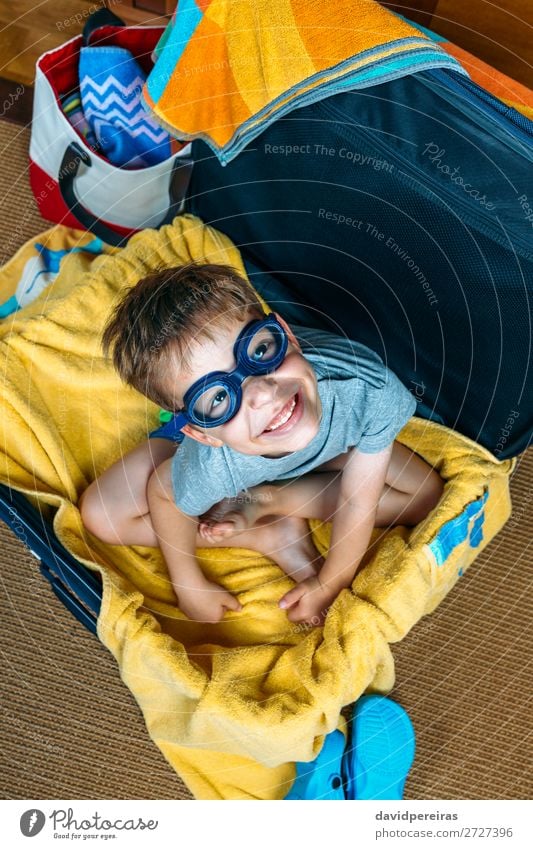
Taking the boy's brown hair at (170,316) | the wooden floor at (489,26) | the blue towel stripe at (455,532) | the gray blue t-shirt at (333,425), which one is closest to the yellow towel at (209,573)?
the blue towel stripe at (455,532)

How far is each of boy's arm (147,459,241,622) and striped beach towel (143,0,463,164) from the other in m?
0.38

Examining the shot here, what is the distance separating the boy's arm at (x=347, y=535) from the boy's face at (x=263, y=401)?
118 millimetres

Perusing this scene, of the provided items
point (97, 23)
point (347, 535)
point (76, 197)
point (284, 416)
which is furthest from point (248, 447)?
point (97, 23)

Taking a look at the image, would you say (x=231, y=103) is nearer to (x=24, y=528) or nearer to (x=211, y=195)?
(x=211, y=195)

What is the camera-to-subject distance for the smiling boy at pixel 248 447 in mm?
721

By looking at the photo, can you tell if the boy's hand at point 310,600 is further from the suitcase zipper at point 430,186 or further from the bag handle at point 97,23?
the bag handle at point 97,23

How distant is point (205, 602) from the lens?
0.94m

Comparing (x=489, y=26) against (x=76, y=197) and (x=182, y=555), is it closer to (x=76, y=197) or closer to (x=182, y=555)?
A: (x=76, y=197)

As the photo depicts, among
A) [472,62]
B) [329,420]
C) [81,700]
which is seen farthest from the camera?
[81,700]

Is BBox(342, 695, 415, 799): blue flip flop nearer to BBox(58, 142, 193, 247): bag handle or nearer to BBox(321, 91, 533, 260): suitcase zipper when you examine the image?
BBox(321, 91, 533, 260): suitcase zipper

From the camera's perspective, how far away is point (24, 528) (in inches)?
35.9

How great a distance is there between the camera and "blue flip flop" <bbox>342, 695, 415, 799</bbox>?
0.96 metres

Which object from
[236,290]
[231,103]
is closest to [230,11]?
[231,103]
